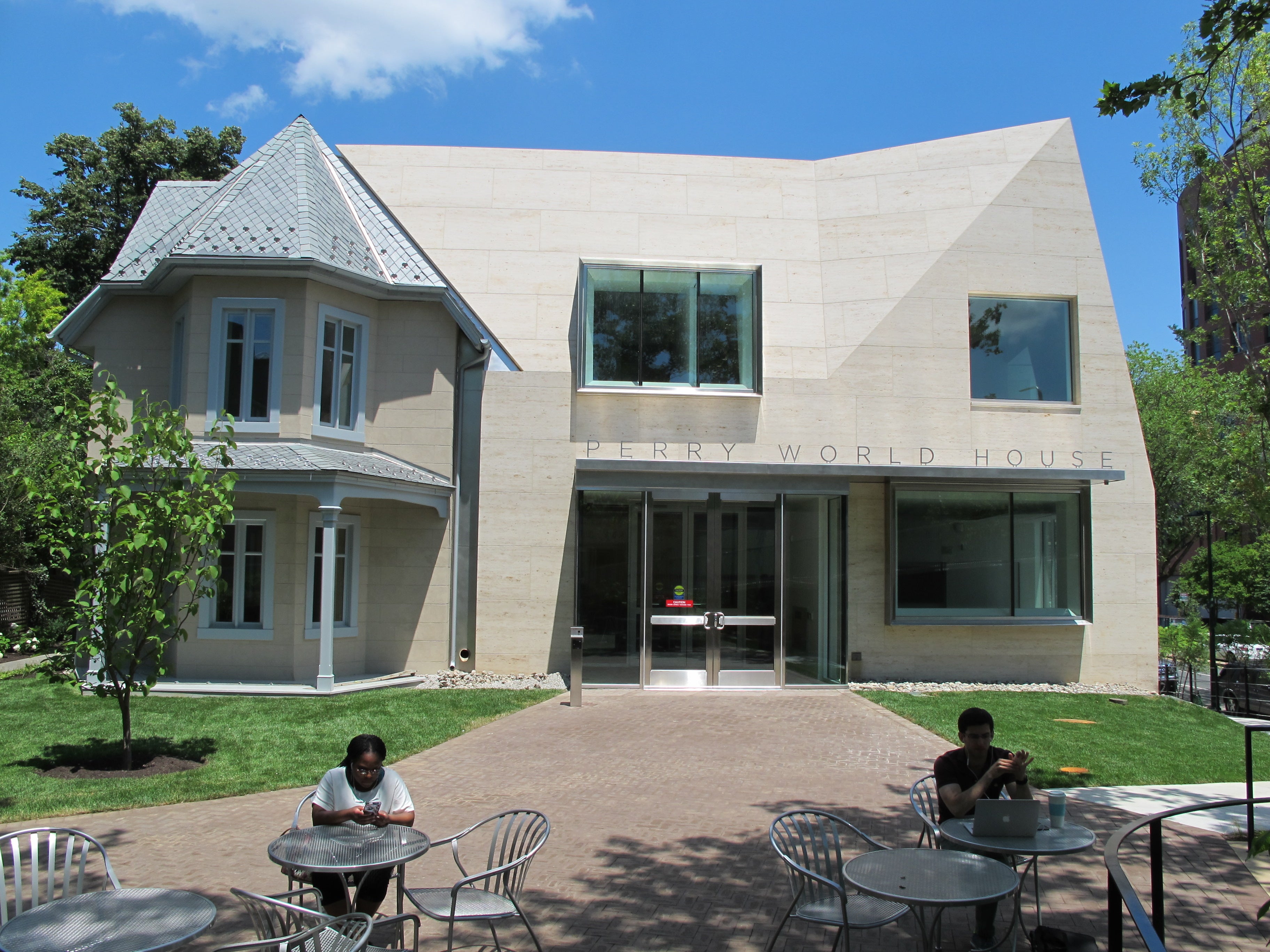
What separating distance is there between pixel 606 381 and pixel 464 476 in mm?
3048

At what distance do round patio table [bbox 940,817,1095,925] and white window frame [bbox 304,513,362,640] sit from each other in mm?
11709

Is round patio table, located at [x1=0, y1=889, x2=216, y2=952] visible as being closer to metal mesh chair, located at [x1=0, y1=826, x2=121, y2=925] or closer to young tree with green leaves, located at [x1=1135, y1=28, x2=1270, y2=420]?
metal mesh chair, located at [x1=0, y1=826, x2=121, y2=925]

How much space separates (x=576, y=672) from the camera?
13961 mm

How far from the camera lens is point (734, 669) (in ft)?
51.4

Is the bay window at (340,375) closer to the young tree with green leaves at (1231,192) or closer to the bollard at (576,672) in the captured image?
the bollard at (576,672)

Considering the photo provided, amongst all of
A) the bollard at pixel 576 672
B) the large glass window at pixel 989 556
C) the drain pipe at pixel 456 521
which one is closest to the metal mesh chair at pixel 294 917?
the bollard at pixel 576 672

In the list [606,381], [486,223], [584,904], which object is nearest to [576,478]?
[606,381]

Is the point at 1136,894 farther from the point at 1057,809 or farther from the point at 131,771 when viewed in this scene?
the point at 131,771

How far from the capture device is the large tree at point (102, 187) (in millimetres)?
28906

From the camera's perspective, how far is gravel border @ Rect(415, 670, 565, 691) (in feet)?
51.5

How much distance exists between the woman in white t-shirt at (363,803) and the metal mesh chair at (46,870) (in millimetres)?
1055

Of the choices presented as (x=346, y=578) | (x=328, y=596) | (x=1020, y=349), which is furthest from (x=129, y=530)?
(x=1020, y=349)

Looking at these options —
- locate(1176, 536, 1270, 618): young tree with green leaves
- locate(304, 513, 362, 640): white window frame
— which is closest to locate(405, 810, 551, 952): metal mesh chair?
locate(304, 513, 362, 640): white window frame

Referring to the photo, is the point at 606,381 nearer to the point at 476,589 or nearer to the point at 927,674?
the point at 476,589
